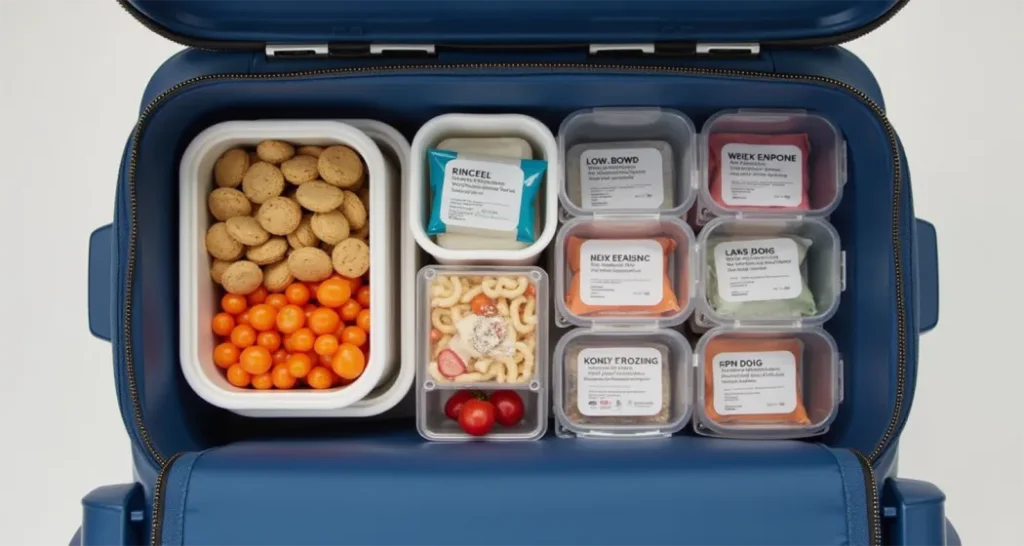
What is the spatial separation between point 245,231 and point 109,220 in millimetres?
509

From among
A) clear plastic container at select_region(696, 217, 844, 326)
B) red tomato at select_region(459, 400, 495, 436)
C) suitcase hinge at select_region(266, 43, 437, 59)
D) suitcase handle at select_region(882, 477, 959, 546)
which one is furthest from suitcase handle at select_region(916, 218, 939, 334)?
suitcase hinge at select_region(266, 43, 437, 59)

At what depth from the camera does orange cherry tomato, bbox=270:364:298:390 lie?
119 centimetres

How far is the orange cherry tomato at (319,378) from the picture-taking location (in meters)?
1.19

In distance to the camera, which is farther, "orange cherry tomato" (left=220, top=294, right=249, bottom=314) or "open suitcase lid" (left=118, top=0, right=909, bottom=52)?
"orange cherry tomato" (left=220, top=294, right=249, bottom=314)

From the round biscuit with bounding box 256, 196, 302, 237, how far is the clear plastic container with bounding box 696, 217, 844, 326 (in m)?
0.61

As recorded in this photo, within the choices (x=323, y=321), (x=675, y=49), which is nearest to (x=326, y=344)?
(x=323, y=321)

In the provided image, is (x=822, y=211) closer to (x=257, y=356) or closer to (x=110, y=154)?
(x=257, y=356)

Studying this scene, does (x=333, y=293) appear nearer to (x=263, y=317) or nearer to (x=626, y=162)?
(x=263, y=317)

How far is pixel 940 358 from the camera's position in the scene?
151cm

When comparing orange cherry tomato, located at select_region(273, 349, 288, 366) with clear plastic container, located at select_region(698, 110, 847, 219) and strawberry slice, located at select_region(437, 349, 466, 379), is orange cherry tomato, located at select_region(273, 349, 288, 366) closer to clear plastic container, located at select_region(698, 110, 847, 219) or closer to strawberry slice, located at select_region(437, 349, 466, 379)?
strawberry slice, located at select_region(437, 349, 466, 379)

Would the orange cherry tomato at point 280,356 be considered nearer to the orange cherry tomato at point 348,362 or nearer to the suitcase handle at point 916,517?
the orange cherry tomato at point 348,362

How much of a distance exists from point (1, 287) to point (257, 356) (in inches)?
27.0

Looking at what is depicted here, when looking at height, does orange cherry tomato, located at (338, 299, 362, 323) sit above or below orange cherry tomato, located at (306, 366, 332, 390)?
above

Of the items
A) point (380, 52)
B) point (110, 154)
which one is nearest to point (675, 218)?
point (380, 52)
